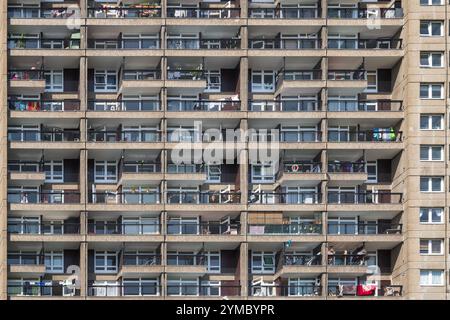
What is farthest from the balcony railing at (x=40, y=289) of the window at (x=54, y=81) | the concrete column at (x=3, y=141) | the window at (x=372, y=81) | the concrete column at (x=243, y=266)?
the window at (x=372, y=81)

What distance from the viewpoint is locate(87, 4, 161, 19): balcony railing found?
357 feet

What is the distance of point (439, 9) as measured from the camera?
107 m

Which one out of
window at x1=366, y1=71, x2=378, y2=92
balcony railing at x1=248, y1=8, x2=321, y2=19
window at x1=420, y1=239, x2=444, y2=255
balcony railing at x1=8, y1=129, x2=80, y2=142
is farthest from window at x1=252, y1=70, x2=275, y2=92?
window at x1=420, y1=239, x2=444, y2=255

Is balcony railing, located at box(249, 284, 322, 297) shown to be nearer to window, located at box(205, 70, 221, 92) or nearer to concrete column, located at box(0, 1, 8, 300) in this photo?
window, located at box(205, 70, 221, 92)

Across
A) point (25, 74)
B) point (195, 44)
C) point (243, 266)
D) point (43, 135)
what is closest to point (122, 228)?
point (43, 135)

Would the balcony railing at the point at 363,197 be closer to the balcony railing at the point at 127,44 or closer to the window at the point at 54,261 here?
the balcony railing at the point at 127,44

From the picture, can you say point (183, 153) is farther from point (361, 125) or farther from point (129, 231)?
point (361, 125)

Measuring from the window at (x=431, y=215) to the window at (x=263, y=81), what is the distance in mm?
15600

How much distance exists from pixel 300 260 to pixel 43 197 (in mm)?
20261

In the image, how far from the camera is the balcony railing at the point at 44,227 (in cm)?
10662

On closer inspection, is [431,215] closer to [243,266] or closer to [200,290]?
[243,266]

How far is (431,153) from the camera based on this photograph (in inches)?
4218

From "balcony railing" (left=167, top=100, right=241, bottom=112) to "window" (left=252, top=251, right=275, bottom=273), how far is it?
11429 mm
